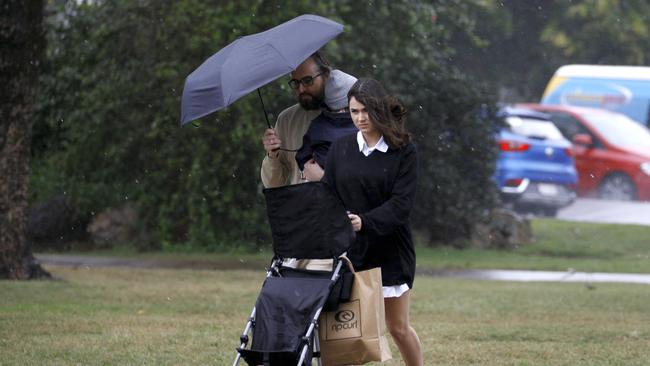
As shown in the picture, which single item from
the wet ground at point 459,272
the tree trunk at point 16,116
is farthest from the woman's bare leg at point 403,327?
the wet ground at point 459,272

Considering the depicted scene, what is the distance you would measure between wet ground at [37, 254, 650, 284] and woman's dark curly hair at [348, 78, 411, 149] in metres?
10.3

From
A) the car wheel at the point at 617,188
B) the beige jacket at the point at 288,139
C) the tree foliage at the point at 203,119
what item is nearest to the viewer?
the beige jacket at the point at 288,139

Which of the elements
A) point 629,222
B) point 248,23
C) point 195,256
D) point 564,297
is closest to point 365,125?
point 564,297

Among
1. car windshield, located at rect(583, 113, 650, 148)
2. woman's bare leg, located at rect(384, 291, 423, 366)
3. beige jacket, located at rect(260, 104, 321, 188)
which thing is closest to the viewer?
woman's bare leg, located at rect(384, 291, 423, 366)

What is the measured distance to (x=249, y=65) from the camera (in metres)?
6.15

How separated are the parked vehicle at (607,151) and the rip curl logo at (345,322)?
2009 cm

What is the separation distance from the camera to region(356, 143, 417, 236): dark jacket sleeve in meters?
5.88

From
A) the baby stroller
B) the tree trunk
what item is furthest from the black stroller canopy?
the tree trunk

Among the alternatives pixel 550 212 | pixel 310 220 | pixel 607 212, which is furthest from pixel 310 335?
pixel 607 212

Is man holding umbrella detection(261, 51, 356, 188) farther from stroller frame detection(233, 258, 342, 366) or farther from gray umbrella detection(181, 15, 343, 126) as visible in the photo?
stroller frame detection(233, 258, 342, 366)

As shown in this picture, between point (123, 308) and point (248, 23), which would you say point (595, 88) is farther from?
point (123, 308)

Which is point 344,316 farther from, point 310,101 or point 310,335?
point 310,101

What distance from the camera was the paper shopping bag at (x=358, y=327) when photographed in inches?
226

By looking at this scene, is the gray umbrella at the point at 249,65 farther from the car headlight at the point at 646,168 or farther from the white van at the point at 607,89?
the white van at the point at 607,89
